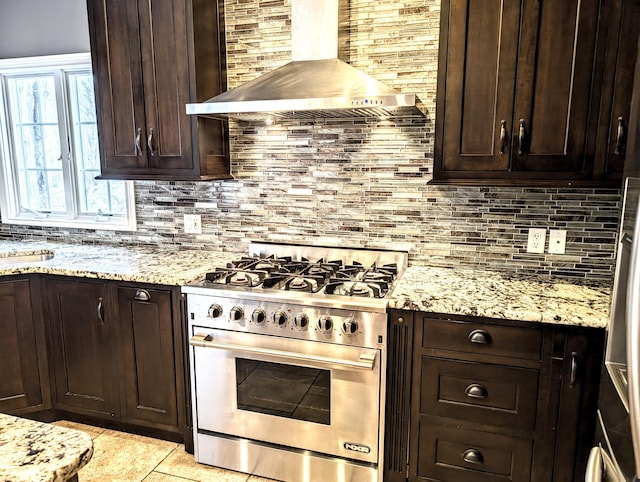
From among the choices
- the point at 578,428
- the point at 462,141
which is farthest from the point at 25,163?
the point at 578,428

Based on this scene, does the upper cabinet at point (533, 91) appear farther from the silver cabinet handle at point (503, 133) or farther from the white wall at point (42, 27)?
the white wall at point (42, 27)

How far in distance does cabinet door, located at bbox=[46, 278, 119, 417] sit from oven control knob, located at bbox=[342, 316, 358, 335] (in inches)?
53.7

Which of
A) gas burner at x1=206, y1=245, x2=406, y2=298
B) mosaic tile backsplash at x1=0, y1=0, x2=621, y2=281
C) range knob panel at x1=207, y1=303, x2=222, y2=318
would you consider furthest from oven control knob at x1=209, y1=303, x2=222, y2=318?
mosaic tile backsplash at x1=0, y1=0, x2=621, y2=281

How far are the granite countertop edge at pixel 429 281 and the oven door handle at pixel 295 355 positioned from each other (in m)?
0.27

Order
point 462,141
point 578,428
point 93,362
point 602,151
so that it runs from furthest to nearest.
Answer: point 93,362 → point 462,141 → point 602,151 → point 578,428

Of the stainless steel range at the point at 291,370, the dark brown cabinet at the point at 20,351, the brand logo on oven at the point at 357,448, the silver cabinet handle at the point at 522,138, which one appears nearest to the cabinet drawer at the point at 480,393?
the stainless steel range at the point at 291,370

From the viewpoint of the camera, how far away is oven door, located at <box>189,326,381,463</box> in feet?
6.95

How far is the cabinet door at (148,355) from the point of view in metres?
2.45

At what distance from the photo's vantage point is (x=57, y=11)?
10.3ft

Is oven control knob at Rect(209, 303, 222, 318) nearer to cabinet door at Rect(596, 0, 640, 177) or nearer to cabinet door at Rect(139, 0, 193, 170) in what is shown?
cabinet door at Rect(139, 0, 193, 170)

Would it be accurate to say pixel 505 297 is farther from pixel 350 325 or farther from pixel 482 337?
pixel 350 325

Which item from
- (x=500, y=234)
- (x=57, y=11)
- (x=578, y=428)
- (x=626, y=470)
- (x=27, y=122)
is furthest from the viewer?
(x=27, y=122)

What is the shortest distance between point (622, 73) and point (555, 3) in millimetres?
411

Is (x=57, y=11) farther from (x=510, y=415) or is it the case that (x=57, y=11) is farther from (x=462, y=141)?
(x=510, y=415)
